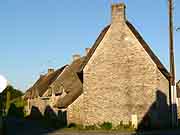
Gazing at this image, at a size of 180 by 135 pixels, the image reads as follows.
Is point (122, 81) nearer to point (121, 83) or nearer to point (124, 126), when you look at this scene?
point (121, 83)

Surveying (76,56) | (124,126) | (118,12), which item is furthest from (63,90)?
(124,126)

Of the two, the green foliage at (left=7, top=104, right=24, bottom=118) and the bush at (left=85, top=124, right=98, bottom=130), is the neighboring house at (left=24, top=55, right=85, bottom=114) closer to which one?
the bush at (left=85, top=124, right=98, bottom=130)

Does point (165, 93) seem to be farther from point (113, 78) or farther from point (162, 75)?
point (113, 78)

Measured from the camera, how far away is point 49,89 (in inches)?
2295

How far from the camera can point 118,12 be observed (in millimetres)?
37562

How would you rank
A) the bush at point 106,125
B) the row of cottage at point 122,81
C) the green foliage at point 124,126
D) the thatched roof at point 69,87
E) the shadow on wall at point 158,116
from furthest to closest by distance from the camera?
1. the thatched roof at point 69,87
2. the row of cottage at point 122,81
3. the bush at point 106,125
4. the shadow on wall at point 158,116
5. the green foliage at point 124,126

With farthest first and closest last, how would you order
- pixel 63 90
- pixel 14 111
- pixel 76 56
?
pixel 14 111 < pixel 76 56 < pixel 63 90

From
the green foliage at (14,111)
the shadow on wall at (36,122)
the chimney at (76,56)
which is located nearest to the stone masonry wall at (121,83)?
the shadow on wall at (36,122)

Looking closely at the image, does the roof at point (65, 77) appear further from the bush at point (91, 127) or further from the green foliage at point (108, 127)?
the green foliage at point (108, 127)

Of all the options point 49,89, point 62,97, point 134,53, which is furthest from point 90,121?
point 49,89

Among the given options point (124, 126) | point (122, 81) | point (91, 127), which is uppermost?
point (122, 81)

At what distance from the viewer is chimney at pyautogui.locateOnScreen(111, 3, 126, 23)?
37156 mm

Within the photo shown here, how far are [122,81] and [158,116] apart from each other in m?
4.20

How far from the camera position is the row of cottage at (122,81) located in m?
35.8
